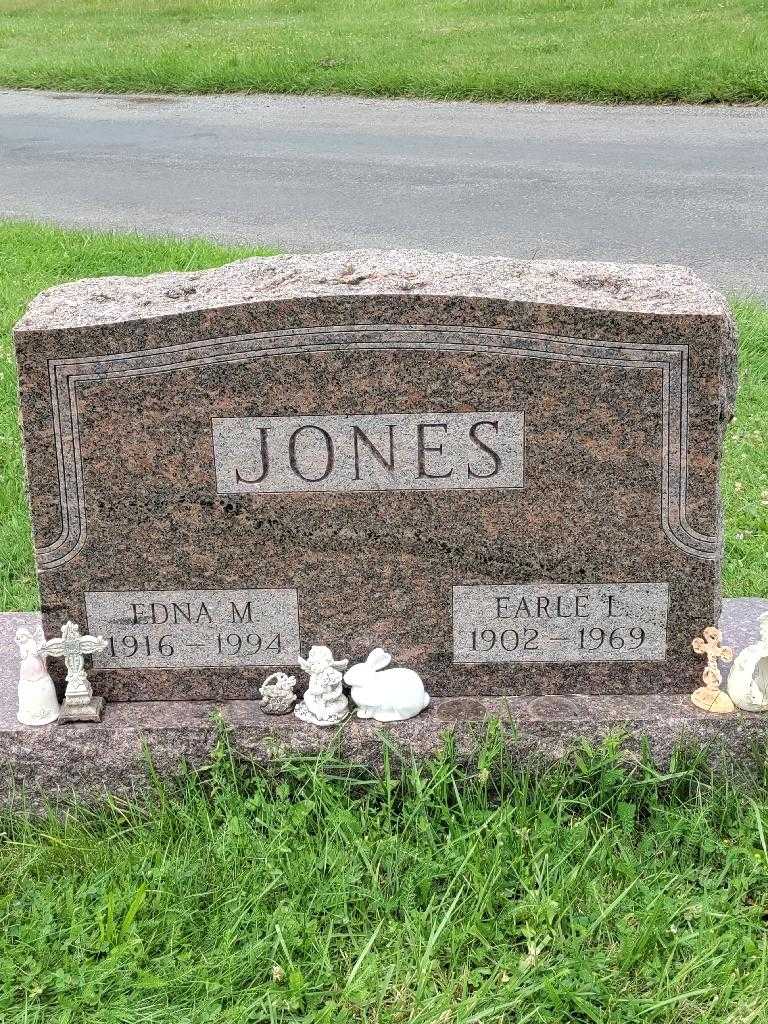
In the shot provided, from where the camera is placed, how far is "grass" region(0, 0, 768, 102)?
424 inches

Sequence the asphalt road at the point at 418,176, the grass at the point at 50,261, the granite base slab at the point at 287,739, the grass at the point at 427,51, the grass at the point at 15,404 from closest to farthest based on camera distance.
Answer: the granite base slab at the point at 287,739, the grass at the point at 15,404, the grass at the point at 50,261, the asphalt road at the point at 418,176, the grass at the point at 427,51

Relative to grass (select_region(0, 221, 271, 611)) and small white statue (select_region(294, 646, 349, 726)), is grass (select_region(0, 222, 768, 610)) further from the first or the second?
small white statue (select_region(294, 646, 349, 726))

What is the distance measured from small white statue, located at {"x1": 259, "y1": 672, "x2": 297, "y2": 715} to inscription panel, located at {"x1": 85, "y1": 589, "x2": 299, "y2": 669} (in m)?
0.06

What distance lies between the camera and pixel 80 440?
119 inches

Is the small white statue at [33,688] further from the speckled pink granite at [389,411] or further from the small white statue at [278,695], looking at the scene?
the small white statue at [278,695]

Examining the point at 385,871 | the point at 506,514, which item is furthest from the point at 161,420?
the point at 385,871

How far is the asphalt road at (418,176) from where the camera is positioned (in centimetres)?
732

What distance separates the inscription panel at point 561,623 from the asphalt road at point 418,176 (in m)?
3.77

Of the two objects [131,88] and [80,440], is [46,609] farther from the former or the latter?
[131,88]

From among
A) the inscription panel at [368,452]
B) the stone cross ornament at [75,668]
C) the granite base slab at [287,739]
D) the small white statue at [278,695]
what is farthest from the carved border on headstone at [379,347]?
the small white statue at [278,695]

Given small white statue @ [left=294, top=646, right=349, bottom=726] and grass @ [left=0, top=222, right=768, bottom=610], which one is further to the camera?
grass @ [left=0, top=222, right=768, bottom=610]

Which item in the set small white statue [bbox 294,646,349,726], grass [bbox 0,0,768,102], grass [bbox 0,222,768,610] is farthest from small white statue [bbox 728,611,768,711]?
grass [bbox 0,0,768,102]

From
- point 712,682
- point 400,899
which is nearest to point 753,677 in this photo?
point 712,682

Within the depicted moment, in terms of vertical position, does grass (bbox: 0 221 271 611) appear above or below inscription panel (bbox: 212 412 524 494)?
below
